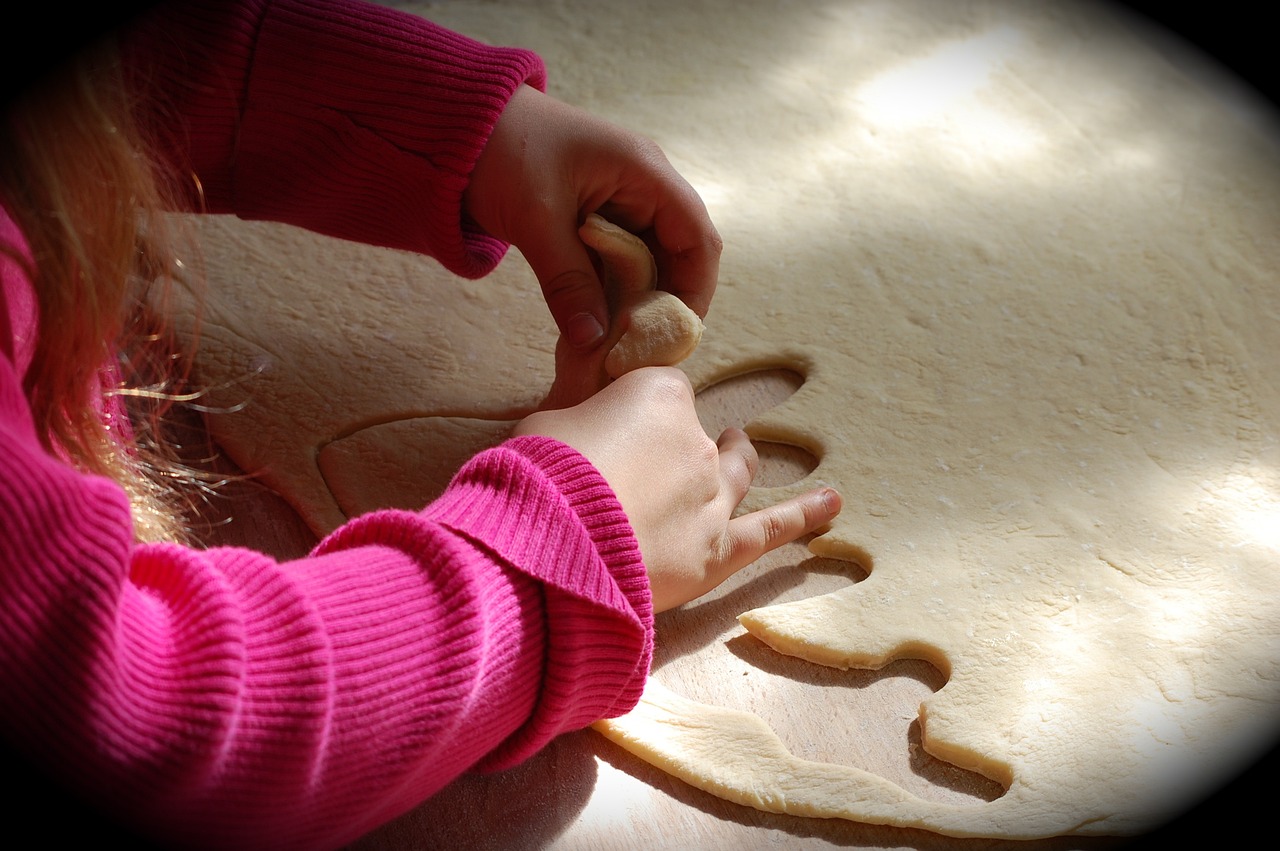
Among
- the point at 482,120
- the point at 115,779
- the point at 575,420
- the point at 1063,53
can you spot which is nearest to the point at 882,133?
the point at 1063,53

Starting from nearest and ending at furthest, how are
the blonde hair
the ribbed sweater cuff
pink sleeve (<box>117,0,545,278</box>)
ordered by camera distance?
the blonde hair → the ribbed sweater cuff → pink sleeve (<box>117,0,545,278</box>)

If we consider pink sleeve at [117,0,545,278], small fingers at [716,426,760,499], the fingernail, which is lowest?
small fingers at [716,426,760,499]

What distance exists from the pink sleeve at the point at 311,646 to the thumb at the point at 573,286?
234 mm

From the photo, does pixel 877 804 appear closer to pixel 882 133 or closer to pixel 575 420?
pixel 575 420

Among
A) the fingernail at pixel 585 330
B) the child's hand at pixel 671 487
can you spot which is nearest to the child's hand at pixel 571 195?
the fingernail at pixel 585 330

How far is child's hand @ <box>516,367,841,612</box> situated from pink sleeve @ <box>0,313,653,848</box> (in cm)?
7

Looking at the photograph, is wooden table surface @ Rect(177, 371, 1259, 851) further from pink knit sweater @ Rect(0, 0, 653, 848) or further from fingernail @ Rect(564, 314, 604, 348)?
fingernail @ Rect(564, 314, 604, 348)

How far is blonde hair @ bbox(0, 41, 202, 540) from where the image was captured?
30.1 inches

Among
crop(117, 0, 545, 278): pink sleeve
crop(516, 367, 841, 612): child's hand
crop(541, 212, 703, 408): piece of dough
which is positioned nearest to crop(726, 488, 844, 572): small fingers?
crop(516, 367, 841, 612): child's hand

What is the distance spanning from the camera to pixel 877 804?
91 cm

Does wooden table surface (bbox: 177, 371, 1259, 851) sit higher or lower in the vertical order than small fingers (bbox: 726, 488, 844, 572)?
lower

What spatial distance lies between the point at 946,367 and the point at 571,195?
48cm

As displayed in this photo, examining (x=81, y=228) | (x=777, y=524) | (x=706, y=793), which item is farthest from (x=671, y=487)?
(x=81, y=228)

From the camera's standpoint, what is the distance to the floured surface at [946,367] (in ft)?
3.21
